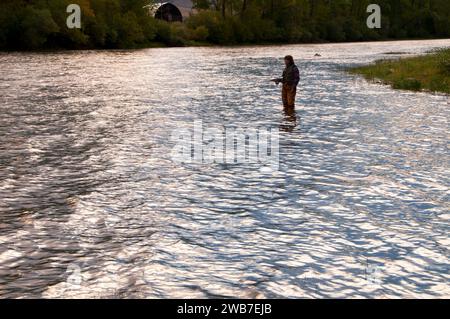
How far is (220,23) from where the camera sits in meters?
115

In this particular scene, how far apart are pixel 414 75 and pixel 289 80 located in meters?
17.8

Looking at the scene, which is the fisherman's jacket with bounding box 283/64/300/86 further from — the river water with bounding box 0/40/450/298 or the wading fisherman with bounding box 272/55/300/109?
the river water with bounding box 0/40/450/298

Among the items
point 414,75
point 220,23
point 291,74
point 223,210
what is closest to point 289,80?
point 291,74

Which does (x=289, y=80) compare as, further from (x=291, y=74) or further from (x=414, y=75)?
(x=414, y=75)

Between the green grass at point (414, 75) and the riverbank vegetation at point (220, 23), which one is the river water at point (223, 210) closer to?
the green grass at point (414, 75)

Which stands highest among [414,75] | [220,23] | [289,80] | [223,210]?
[220,23]

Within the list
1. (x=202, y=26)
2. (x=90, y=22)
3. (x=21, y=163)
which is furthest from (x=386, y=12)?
(x=21, y=163)

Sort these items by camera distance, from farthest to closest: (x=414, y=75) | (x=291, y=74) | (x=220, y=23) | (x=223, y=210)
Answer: (x=220, y=23)
(x=414, y=75)
(x=291, y=74)
(x=223, y=210)

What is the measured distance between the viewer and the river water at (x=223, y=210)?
7742 mm

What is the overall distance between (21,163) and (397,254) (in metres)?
9.73

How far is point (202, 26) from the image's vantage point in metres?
111

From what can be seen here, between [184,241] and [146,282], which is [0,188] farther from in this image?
[146,282]

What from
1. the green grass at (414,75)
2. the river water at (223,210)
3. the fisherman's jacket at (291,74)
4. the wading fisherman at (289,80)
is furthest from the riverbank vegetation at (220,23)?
the fisherman's jacket at (291,74)

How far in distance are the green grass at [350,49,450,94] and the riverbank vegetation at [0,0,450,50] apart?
48.0 metres
